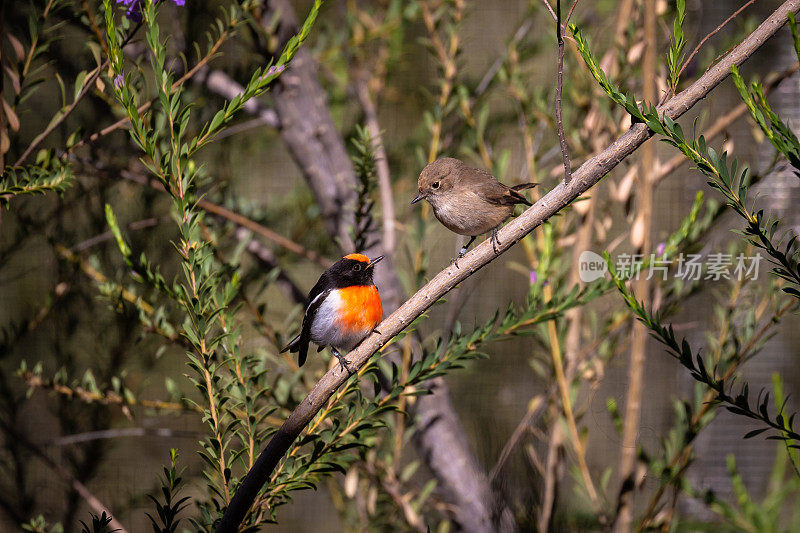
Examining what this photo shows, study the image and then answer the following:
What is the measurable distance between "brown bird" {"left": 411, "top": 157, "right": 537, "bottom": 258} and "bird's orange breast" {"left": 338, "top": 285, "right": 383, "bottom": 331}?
0.31 feet

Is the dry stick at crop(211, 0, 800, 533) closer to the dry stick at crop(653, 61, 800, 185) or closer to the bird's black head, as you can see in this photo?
the bird's black head

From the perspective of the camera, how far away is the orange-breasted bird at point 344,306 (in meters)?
0.59

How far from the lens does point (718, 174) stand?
18.0 inches

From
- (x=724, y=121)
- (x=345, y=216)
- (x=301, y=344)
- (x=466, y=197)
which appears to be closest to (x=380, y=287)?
(x=345, y=216)

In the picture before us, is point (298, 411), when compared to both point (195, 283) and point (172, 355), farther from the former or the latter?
point (172, 355)

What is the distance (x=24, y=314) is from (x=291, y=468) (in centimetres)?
83

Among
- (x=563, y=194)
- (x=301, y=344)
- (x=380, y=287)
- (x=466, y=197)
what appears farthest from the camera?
(x=380, y=287)

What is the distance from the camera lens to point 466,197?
0.58 meters

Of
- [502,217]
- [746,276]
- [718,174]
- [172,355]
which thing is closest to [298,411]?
[502,217]

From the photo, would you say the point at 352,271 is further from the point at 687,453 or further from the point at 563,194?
the point at 687,453

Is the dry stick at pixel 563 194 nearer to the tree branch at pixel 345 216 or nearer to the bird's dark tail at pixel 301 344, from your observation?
the bird's dark tail at pixel 301 344

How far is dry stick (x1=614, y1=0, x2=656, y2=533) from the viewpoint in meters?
0.85

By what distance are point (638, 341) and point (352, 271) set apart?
0.45 meters

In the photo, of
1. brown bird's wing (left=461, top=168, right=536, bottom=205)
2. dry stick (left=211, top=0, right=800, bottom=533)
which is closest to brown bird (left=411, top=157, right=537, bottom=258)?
brown bird's wing (left=461, top=168, right=536, bottom=205)
